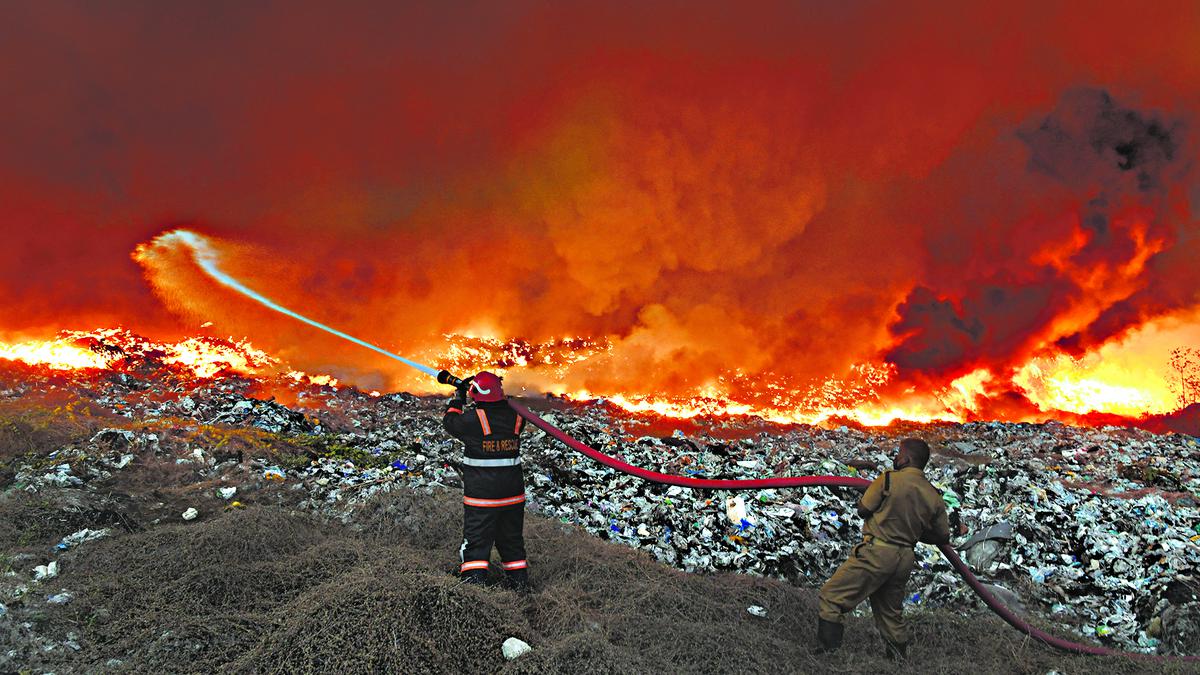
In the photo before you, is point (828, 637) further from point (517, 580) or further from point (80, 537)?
point (80, 537)

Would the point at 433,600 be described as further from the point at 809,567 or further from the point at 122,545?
the point at 809,567

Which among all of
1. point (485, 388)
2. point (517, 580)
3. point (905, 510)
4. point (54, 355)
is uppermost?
point (54, 355)

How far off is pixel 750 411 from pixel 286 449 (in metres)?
13.7

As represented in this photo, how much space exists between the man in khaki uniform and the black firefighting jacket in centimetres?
288

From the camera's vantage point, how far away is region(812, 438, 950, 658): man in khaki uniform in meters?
5.04

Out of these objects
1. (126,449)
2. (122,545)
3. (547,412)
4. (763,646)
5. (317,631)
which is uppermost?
(547,412)

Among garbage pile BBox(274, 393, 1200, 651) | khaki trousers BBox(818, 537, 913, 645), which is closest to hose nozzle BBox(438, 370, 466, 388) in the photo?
garbage pile BBox(274, 393, 1200, 651)

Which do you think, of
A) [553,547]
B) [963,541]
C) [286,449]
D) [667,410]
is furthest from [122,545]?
[667,410]

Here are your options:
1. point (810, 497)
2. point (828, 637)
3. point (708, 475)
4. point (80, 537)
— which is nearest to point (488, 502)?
point (828, 637)

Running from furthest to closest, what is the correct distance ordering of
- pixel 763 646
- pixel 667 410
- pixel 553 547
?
1. pixel 667 410
2. pixel 553 547
3. pixel 763 646

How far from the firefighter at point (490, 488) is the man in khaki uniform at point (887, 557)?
2.68 meters

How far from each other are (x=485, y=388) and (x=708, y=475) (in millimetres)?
6938

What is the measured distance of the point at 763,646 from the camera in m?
4.91

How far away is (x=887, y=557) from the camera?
16.5 ft
